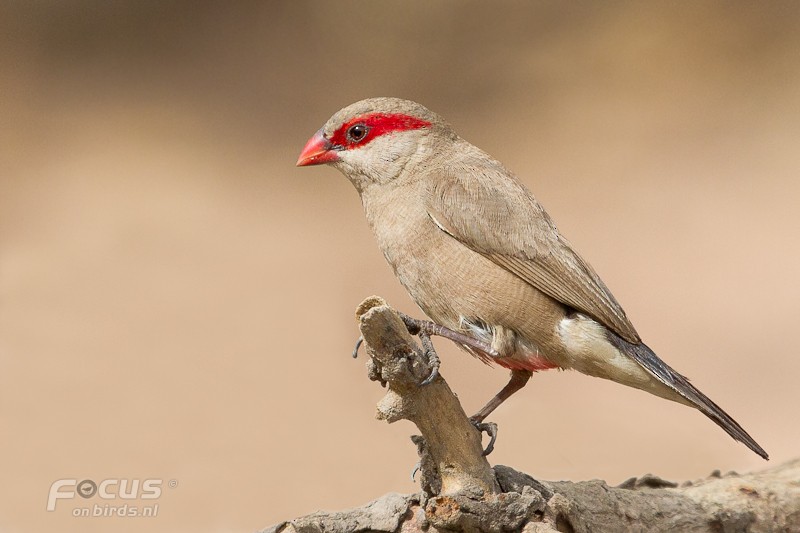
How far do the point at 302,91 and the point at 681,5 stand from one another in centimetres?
360

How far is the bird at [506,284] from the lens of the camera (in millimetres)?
3527

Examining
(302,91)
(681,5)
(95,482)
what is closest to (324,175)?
(302,91)

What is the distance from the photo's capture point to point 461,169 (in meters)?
3.81

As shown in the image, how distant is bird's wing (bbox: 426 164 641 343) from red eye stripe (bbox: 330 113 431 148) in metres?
0.30

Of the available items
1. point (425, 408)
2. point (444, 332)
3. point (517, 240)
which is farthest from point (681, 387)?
point (425, 408)

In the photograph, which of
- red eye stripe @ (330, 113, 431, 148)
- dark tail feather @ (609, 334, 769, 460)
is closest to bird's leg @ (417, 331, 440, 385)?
dark tail feather @ (609, 334, 769, 460)

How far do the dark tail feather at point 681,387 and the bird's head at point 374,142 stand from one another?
1109 mm

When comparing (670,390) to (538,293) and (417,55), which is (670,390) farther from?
(417,55)

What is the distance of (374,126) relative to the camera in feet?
12.7

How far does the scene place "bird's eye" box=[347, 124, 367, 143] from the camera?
3.88m

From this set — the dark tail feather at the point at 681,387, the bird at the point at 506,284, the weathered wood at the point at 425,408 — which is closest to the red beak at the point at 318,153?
the bird at the point at 506,284

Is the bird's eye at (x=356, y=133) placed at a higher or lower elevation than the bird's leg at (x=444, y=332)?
higher

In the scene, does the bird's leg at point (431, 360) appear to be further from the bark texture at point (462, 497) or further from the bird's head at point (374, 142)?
the bird's head at point (374, 142)

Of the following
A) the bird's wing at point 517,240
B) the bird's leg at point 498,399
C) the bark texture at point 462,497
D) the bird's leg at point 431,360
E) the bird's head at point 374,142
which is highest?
the bird's head at point 374,142
